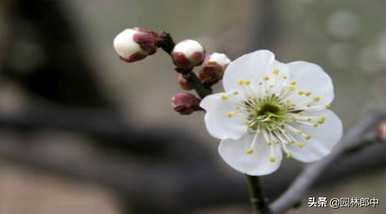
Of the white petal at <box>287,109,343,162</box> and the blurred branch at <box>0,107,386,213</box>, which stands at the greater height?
the blurred branch at <box>0,107,386,213</box>

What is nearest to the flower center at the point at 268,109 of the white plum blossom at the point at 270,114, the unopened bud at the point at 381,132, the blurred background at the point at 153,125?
the white plum blossom at the point at 270,114

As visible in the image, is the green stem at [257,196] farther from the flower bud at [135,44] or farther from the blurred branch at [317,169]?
the flower bud at [135,44]

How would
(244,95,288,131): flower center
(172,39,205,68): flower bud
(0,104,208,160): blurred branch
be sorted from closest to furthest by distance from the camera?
(172,39,205,68): flower bud
(244,95,288,131): flower center
(0,104,208,160): blurred branch

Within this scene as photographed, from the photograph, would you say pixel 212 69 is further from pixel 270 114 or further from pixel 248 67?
pixel 270 114

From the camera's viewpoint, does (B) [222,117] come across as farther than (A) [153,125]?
No

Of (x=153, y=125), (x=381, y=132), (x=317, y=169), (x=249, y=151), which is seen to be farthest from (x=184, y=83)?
(x=153, y=125)

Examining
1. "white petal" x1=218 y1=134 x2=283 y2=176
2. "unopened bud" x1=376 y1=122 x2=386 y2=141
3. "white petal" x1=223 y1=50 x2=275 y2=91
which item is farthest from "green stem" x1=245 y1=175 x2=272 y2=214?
"unopened bud" x1=376 y1=122 x2=386 y2=141

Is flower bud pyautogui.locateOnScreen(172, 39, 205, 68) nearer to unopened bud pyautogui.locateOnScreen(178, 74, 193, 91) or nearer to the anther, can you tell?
unopened bud pyautogui.locateOnScreen(178, 74, 193, 91)
